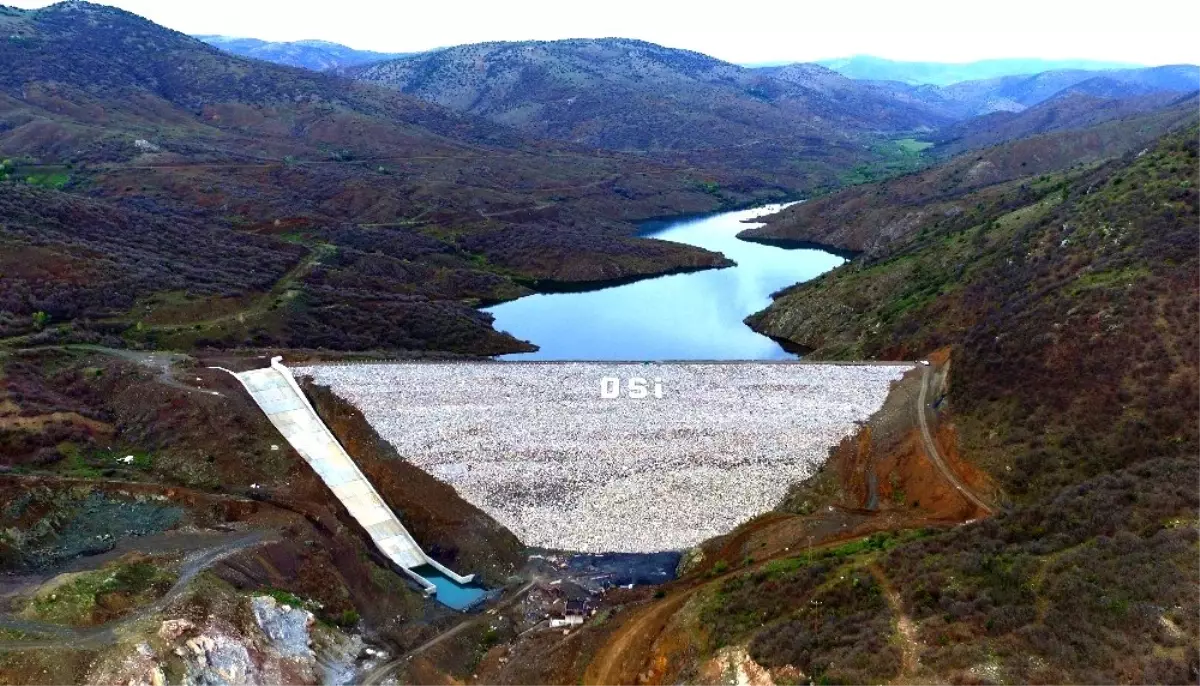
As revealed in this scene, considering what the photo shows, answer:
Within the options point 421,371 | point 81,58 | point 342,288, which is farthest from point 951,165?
point 81,58

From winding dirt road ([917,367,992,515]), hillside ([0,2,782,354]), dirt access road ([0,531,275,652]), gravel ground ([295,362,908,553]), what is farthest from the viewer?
hillside ([0,2,782,354])

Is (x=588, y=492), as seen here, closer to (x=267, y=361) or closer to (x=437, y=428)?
(x=437, y=428)

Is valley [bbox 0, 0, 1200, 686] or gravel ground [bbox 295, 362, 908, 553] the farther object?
gravel ground [bbox 295, 362, 908, 553]

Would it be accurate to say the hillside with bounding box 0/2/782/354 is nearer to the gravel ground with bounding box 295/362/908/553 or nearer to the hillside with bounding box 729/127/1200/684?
the gravel ground with bounding box 295/362/908/553

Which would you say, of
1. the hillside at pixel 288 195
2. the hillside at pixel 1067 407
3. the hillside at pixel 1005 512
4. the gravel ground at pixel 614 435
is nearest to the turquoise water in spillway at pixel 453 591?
the gravel ground at pixel 614 435

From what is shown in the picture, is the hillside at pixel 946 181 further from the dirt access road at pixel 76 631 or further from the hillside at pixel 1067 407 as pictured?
the dirt access road at pixel 76 631

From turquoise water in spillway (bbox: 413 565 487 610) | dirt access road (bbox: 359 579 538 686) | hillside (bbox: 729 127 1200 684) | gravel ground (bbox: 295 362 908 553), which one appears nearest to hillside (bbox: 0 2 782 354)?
gravel ground (bbox: 295 362 908 553)
